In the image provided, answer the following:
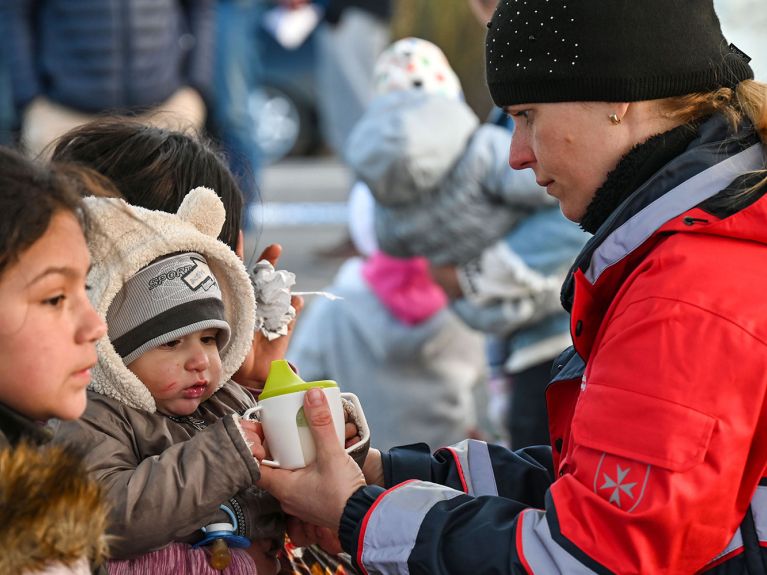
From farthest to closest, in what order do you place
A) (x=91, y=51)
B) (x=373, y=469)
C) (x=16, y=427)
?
1. (x=91, y=51)
2. (x=373, y=469)
3. (x=16, y=427)

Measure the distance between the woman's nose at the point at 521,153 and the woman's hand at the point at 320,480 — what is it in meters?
0.56

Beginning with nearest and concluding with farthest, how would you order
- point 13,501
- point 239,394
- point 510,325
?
point 13,501 → point 239,394 → point 510,325

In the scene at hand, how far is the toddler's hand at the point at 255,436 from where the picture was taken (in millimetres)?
2068

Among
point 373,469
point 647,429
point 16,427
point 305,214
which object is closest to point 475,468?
point 373,469

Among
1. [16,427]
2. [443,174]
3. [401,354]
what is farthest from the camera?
[401,354]

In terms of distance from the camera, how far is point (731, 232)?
1.93m

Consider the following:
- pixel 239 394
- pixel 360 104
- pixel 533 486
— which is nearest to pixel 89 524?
pixel 239 394

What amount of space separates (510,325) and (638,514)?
2.56 m

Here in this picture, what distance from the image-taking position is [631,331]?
6.28 feet

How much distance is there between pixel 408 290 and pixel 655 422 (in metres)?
3.11

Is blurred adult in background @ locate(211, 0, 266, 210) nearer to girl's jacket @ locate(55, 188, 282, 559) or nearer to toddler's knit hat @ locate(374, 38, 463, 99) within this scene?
toddler's knit hat @ locate(374, 38, 463, 99)

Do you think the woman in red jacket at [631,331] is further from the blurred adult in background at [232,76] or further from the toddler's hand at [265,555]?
the blurred adult in background at [232,76]

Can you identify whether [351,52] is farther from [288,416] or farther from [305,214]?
[288,416]

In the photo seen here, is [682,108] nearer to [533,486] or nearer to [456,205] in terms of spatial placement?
[533,486]
